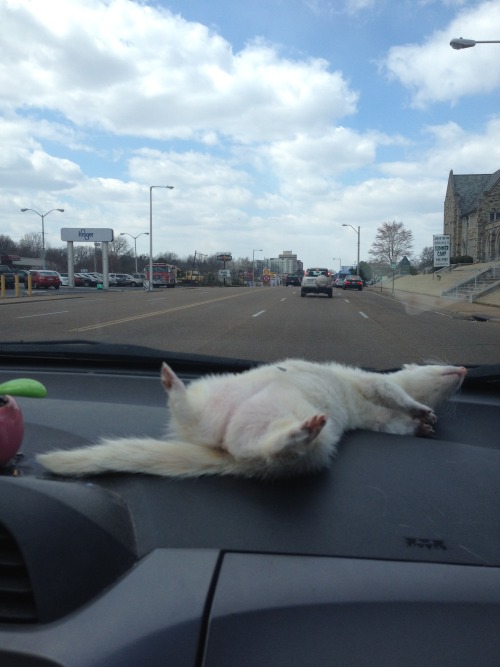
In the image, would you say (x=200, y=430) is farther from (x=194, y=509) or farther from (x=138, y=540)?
(x=138, y=540)

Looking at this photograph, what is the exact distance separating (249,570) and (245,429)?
70 cm

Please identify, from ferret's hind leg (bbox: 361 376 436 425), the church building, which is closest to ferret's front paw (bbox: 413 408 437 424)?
ferret's hind leg (bbox: 361 376 436 425)

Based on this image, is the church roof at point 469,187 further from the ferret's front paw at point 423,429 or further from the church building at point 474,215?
the ferret's front paw at point 423,429

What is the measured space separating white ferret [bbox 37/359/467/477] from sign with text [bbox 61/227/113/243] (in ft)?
204

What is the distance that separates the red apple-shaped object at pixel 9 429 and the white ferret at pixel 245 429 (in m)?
0.13

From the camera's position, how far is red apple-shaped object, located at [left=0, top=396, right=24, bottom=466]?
7.81 ft

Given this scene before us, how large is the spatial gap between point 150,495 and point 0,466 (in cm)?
63

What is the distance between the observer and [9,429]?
240cm

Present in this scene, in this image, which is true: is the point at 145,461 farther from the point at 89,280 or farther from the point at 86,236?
the point at 89,280

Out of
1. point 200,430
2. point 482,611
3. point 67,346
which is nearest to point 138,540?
point 200,430

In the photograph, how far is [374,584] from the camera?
1.79m

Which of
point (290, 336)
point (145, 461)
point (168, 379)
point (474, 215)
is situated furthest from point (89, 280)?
point (145, 461)

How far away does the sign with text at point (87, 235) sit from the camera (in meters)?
63.2

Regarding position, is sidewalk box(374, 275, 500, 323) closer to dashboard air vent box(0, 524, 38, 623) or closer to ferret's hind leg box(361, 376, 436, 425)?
ferret's hind leg box(361, 376, 436, 425)
